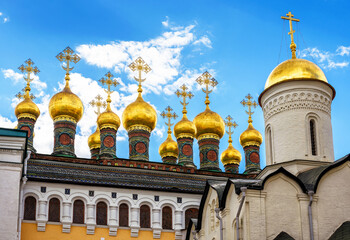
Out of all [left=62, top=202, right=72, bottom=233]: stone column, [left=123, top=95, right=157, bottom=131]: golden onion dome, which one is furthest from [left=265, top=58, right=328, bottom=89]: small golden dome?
[left=123, top=95, right=157, bottom=131]: golden onion dome

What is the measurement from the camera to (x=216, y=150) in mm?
33531

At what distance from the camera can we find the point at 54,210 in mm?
25453

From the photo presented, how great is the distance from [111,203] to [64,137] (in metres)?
5.92

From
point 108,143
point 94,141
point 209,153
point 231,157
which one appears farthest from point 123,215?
point 231,157

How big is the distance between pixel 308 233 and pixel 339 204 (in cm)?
131

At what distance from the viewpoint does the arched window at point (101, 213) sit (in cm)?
2595

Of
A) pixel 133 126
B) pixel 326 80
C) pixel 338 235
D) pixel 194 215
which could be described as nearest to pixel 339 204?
pixel 338 235

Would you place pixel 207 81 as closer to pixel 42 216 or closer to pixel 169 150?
pixel 169 150

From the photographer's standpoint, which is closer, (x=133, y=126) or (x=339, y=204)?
(x=339, y=204)

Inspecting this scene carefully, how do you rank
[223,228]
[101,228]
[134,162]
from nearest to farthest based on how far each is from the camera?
[223,228]
[101,228]
[134,162]

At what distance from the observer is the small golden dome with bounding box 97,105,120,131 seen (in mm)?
32062

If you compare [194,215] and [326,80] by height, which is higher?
[326,80]

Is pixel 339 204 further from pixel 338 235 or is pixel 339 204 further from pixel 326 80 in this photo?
pixel 326 80

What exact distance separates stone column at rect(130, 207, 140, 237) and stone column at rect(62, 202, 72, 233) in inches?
93.9
